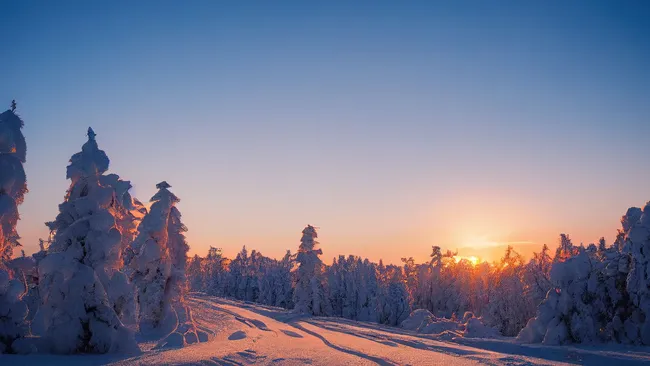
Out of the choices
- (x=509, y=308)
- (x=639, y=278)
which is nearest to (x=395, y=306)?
(x=509, y=308)

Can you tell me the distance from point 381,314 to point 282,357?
65314 mm

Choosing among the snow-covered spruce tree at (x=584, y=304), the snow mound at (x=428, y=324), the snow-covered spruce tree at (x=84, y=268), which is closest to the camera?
the snow-covered spruce tree at (x=84, y=268)

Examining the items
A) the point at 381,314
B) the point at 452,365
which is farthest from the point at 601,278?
the point at 381,314

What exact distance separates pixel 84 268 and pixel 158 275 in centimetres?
1327

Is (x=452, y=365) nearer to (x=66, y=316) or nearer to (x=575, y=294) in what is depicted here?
(x=66, y=316)

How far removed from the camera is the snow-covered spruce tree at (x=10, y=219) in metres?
12.8

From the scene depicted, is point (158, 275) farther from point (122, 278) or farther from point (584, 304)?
A: point (584, 304)

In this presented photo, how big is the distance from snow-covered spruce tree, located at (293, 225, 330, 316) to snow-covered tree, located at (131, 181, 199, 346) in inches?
1218

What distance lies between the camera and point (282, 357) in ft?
43.2

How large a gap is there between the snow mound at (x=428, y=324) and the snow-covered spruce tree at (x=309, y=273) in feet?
45.6

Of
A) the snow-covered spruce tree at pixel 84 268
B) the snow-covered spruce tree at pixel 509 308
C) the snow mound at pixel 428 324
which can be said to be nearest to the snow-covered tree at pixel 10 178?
the snow-covered spruce tree at pixel 84 268

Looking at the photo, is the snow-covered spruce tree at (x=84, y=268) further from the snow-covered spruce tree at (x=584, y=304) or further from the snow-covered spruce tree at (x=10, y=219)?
the snow-covered spruce tree at (x=584, y=304)

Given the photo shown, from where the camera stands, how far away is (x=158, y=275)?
27.3m

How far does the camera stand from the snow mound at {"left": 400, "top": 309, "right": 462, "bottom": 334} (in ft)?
126
